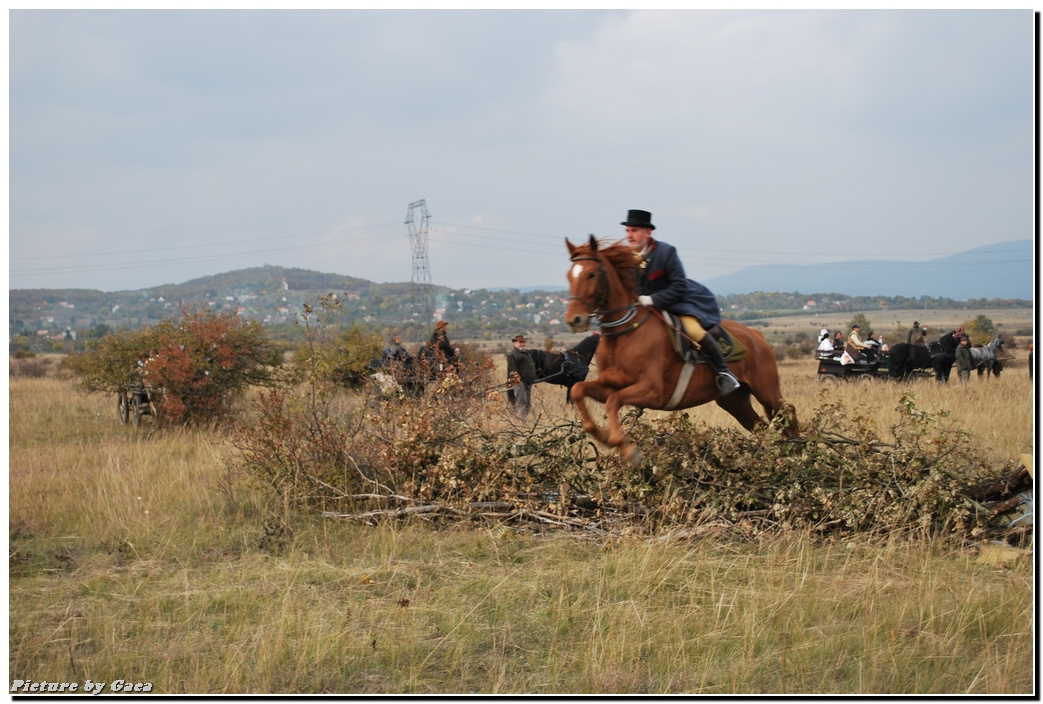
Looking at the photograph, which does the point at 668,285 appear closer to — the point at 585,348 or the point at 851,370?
the point at 585,348

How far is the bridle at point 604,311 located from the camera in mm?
6887

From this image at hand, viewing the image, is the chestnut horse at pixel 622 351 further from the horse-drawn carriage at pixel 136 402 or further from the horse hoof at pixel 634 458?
the horse-drawn carriage at pixel 136 402

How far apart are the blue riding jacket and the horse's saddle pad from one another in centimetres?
11

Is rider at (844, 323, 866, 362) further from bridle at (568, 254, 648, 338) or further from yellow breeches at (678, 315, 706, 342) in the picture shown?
bridle at (568, 254, 648, 338)

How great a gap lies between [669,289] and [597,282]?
3.08ft

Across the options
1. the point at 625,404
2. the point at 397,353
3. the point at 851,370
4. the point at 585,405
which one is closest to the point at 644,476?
the point at 625,404

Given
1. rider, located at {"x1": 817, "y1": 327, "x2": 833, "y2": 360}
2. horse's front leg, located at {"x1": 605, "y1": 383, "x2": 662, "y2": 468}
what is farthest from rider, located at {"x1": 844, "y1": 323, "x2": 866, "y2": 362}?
horse's front leg, located at {"x1": 605, "y1": 383, "x2": 662, "y2": 468}

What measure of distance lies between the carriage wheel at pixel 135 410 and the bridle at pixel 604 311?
10.0 m

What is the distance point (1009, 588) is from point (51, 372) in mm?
37576

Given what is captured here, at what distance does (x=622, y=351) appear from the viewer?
282 inches

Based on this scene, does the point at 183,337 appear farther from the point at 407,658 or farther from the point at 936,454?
the point at 936,454

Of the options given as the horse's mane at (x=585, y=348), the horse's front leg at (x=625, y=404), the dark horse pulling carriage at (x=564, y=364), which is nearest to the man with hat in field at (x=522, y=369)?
the dark horse pulling carriage at (x=564, y=364)

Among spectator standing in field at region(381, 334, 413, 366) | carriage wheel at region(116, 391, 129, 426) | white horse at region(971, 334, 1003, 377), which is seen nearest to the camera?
spectator standing in field at region(381, 334, 413, 366)

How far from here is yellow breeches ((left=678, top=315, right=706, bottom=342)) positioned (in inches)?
289
